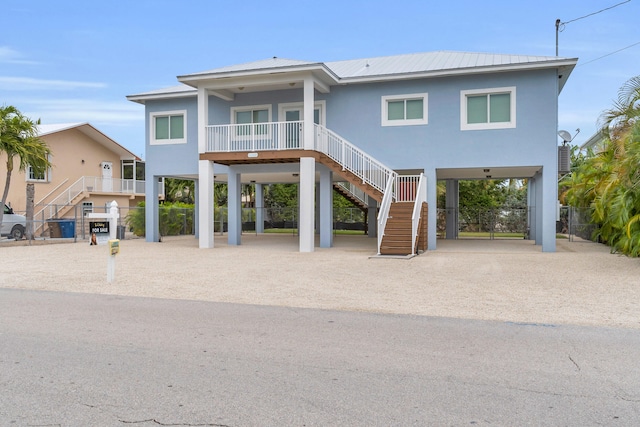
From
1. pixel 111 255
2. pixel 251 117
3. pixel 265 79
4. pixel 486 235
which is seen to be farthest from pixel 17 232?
pixel 486 235

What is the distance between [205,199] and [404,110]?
8.43 m

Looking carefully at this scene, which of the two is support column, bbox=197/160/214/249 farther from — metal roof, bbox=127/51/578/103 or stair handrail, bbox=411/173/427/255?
stair handrail, bbox=411/173/427/255

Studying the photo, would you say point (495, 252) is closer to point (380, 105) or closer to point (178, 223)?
point (380, 105)

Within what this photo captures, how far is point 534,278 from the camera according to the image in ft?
43.1

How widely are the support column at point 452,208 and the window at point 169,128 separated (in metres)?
13.5

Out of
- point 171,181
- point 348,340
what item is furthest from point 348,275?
point 171,181

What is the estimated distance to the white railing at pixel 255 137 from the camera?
70.9ft

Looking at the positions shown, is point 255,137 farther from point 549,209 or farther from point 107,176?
point 107,176

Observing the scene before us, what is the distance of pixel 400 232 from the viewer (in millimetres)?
18797

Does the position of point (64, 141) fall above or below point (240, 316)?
above

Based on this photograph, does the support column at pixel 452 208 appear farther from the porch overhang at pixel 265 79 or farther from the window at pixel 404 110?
the porch overhang at pixel 265 79

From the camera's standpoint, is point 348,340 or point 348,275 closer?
point 348,340

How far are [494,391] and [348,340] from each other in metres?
2.31

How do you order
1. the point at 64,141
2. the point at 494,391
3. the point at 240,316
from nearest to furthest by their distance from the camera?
the point at 494,391
the point at 240,316
the point at 64,141
